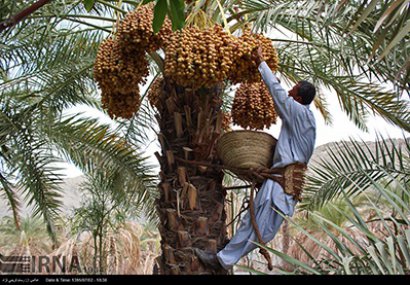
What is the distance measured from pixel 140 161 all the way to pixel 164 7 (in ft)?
12.1

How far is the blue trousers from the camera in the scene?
401 centimetres

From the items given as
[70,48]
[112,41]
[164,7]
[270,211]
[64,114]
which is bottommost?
[270,211]

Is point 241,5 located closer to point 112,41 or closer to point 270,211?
point 112,41

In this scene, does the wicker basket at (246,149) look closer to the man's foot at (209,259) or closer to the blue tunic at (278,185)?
the blue tunic at (278,185)

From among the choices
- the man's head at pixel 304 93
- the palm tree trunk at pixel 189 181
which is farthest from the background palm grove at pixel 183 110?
the man's head at pixel 304 93

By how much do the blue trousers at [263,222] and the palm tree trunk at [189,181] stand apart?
0.13 m

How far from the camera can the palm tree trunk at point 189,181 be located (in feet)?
13.6

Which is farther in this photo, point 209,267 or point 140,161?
point 140,161

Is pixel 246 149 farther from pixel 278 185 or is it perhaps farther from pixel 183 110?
pixel 183 110

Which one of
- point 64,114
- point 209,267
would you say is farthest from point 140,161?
point 209,267

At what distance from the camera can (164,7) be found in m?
2.44

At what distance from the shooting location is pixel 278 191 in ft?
13.3
